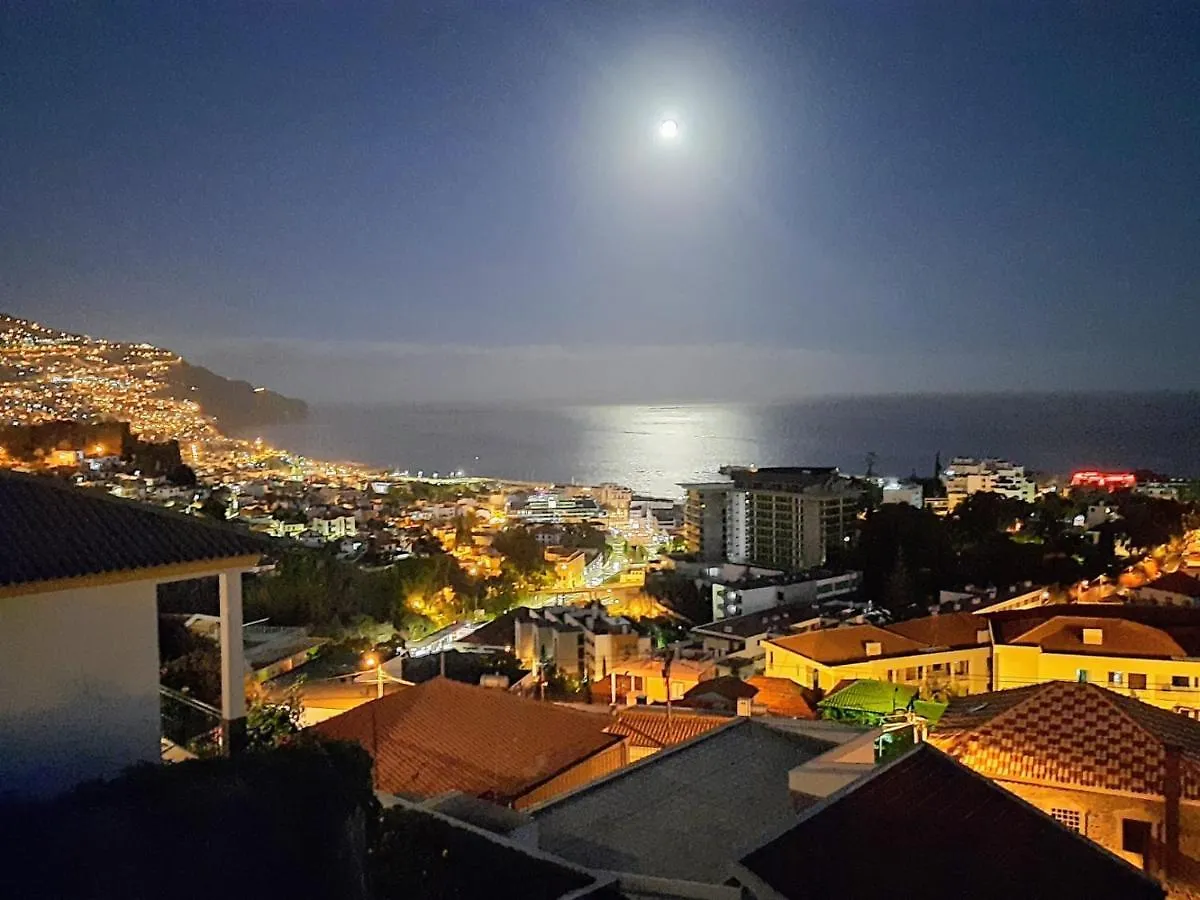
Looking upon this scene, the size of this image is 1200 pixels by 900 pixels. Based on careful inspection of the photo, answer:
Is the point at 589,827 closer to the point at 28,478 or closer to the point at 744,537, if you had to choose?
the point at 28,478

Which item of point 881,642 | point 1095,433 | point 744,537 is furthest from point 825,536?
point 1095,433

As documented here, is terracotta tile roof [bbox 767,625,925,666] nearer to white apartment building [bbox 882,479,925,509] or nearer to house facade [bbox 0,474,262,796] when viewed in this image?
house facade [bbox 0,474,262,796]

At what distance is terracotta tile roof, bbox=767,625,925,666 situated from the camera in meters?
15.6

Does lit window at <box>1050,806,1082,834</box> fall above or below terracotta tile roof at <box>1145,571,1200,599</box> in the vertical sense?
above

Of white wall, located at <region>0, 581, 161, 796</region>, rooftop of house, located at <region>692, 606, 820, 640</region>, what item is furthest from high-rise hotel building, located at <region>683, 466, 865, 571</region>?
white wall, located at <region>0, 581, 161, 796</region>

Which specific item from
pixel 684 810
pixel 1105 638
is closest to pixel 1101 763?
pixel 684 810

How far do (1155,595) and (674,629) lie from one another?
10.4 m

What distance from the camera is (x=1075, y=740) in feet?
21.9

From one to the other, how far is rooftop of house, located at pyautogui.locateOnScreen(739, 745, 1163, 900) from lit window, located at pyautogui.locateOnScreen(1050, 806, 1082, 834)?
1454mm

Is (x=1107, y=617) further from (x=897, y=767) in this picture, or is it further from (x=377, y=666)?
(x=897, y=767)

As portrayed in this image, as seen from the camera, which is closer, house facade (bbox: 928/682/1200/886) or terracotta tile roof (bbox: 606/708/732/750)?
house facade (bbox: 928/682/1200/886)

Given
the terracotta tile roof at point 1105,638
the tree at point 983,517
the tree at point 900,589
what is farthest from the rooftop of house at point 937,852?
the tree at point 983,517

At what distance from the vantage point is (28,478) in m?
4.47

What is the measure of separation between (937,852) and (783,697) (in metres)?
8.50
